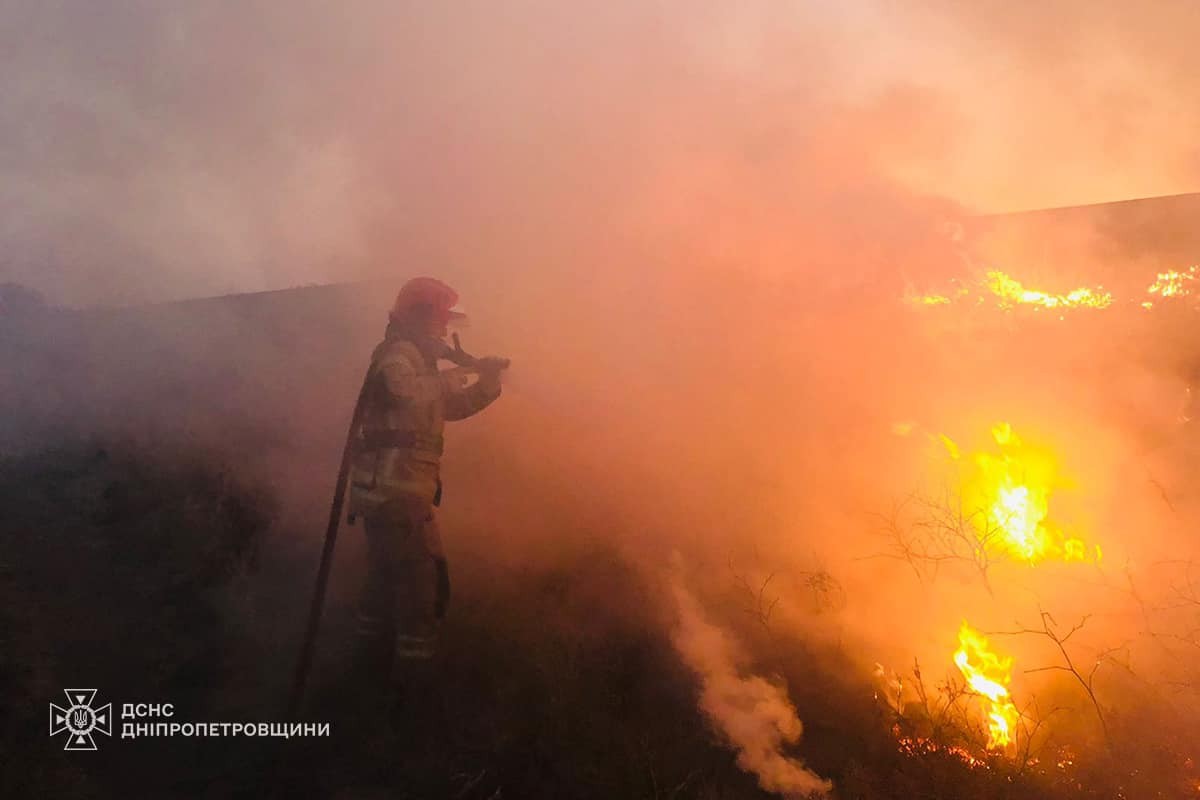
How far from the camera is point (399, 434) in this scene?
664cm

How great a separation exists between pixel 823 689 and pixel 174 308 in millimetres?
17603

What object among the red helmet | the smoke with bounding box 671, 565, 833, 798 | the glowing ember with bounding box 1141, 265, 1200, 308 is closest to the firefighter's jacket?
the red helmet

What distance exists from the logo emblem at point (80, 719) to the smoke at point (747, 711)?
5724mm

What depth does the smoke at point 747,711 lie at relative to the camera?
17.3 feet

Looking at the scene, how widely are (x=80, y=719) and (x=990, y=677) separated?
8.95 m

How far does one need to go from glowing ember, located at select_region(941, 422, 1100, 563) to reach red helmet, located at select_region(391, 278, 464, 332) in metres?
7.30

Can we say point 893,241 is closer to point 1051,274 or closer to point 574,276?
point 1051,274

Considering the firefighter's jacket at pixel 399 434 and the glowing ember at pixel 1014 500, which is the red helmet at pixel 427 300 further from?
the glowing ember at pixel 1014 500

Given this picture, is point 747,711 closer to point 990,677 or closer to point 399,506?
point 990,677

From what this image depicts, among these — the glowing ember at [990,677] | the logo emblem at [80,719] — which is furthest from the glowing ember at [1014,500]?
the logo emblem at [80,719]

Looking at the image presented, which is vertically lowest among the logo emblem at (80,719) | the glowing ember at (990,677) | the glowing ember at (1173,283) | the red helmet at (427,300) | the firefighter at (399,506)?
the glowing ember at (990,677)

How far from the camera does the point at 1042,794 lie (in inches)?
200

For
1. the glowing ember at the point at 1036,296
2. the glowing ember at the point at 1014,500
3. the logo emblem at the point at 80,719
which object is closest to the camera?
the logo emblem at the point at 80,719

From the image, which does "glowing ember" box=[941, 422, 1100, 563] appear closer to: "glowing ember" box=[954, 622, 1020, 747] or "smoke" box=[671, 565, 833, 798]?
"glowing ember" box=[954, 622, 1020, 747]
